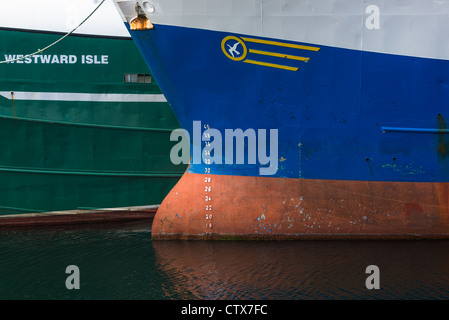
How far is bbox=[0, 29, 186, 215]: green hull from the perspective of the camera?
7.89 m

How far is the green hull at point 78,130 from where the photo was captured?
7.89m

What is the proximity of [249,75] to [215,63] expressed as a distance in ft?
1.55

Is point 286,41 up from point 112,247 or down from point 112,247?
up

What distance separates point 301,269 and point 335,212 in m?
1.30

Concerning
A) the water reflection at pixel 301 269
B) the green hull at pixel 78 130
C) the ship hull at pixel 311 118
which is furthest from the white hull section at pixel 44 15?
the water reflection at pixel 301 269

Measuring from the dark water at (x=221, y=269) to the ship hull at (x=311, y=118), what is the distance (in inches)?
13.9

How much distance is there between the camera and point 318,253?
578 cm

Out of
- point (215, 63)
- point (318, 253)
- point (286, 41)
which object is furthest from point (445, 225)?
point (215, 63)

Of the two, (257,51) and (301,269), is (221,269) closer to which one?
(301,269)

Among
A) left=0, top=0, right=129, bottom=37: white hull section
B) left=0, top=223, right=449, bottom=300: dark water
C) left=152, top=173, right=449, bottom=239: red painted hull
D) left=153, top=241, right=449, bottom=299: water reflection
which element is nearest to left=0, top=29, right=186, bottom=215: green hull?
left=0, top=0, right=129, bottom=37: white hull section

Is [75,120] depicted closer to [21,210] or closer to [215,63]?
[21,210]

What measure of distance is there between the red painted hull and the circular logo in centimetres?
170

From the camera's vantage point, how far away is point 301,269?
207 inches
